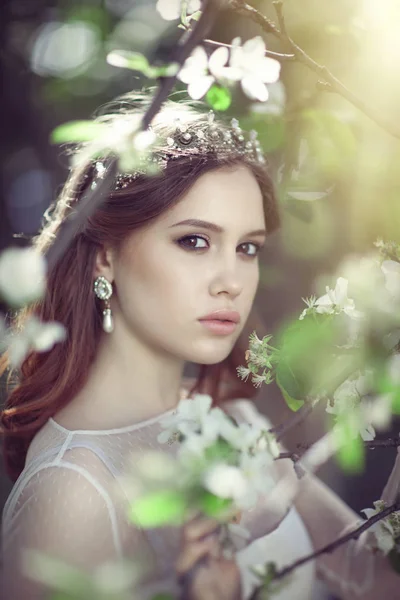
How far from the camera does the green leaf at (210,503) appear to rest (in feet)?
2.44

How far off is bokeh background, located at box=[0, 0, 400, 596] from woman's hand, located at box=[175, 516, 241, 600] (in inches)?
22.9

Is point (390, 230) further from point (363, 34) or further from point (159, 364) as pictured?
point (159, 364)

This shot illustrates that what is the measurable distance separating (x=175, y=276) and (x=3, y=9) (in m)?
1.37

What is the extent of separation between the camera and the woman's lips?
1485 millimetres

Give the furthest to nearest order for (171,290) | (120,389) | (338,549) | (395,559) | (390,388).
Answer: (338,549) → (120,389) → (171,290) → (395,559) → (390,388)

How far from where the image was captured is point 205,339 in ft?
4.94

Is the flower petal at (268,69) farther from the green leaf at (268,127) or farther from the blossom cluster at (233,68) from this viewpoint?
the green leaf at (268,127)

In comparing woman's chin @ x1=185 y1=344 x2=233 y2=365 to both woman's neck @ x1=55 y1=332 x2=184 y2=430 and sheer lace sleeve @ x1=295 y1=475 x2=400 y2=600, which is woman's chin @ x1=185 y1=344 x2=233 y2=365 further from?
sheer lace sleeve @ x1=295 y1=475 x2=400 y2=600

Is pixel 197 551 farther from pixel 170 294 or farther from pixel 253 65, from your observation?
pixel 253 65

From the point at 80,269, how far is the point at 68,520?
688 mm

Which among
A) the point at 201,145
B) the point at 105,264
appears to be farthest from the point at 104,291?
the point at 201,145

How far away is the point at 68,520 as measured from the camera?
1231 millimetres

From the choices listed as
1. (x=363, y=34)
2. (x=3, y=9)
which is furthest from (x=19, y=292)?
(x=3, y=9)

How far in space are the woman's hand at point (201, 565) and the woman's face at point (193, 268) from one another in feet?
1.87
